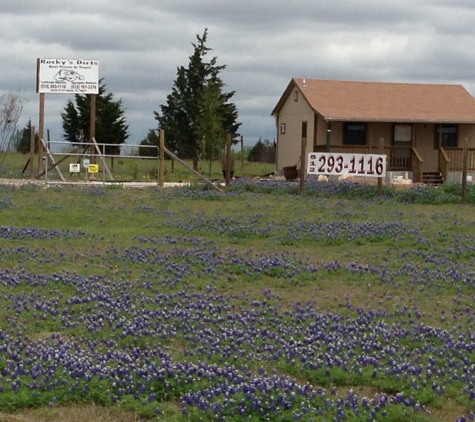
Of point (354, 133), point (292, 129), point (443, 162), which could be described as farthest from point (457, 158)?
point (292, 129)

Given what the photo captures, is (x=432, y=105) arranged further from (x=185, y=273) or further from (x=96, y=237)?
(x=185, y=273)

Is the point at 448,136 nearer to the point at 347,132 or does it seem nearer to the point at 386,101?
the point at 386,101

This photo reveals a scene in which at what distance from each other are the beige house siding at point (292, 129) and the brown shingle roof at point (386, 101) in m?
0.64

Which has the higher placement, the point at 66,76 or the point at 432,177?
the point at 66,76

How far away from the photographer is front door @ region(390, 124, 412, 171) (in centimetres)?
3806

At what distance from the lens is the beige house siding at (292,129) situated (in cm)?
3994

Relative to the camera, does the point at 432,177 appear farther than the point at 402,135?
No

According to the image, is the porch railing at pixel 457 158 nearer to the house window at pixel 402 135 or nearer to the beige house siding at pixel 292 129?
the house window at pixel 402 135

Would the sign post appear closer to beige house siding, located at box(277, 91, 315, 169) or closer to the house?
the house

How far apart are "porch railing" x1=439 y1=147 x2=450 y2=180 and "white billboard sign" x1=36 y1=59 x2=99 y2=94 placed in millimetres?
16262

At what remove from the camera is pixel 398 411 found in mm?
6496

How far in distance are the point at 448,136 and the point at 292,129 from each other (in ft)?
25.5

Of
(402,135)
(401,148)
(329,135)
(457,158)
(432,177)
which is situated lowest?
(432,177)

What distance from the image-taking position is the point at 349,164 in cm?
2414
